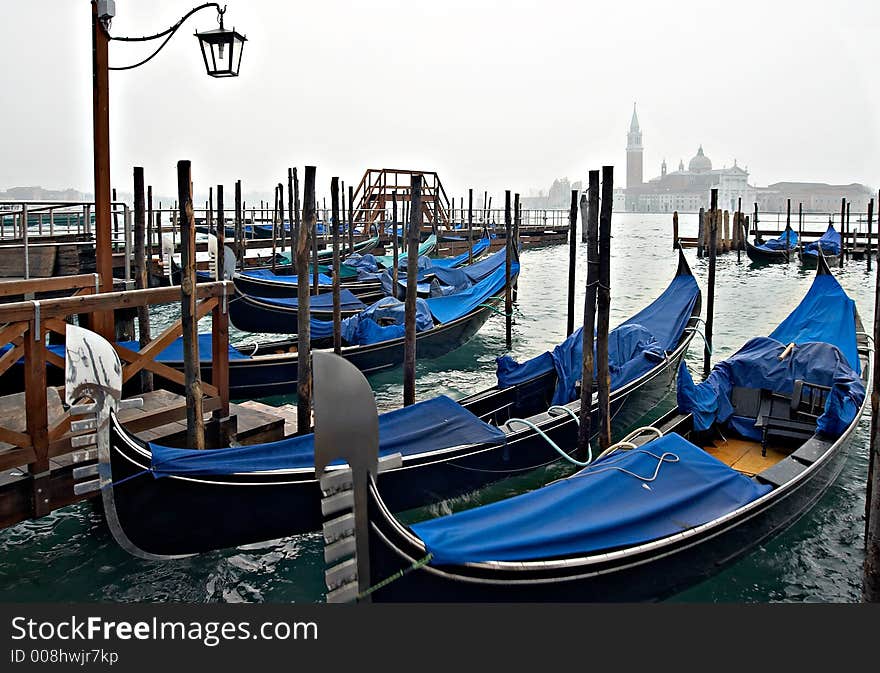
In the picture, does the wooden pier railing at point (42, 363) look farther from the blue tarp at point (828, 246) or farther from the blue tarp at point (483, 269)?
the blue tarp at point (828, 246)

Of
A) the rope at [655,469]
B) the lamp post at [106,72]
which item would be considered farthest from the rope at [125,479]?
the rope at [655,469]

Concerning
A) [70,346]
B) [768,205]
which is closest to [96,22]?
[70,346]

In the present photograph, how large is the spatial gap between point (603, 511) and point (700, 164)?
11765cm

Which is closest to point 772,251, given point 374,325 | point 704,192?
point 374,325

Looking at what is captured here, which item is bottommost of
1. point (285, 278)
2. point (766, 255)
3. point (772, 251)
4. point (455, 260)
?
point (285, 278)

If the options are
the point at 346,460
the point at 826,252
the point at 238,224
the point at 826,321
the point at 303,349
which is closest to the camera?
the point at 346,460

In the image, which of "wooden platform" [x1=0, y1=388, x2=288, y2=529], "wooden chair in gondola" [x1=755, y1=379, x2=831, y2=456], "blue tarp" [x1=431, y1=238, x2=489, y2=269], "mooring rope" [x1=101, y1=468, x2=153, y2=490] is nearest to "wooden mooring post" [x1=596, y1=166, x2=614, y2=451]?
"wooden chair in gondola" [x1=755, y1=379, x2=831, y2=456]

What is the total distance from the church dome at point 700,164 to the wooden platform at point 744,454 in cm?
11444

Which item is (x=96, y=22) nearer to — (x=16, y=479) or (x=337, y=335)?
(x=16, y=479)

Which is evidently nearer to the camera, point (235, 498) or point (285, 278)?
point (235, 498)

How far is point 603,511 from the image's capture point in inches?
112

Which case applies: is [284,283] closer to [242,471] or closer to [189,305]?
[189,305]

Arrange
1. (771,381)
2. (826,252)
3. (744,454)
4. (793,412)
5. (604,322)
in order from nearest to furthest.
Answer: (604,322), (744,454), (793,412), (771,381), (826,252)

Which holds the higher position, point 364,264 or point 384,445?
point 364,264
